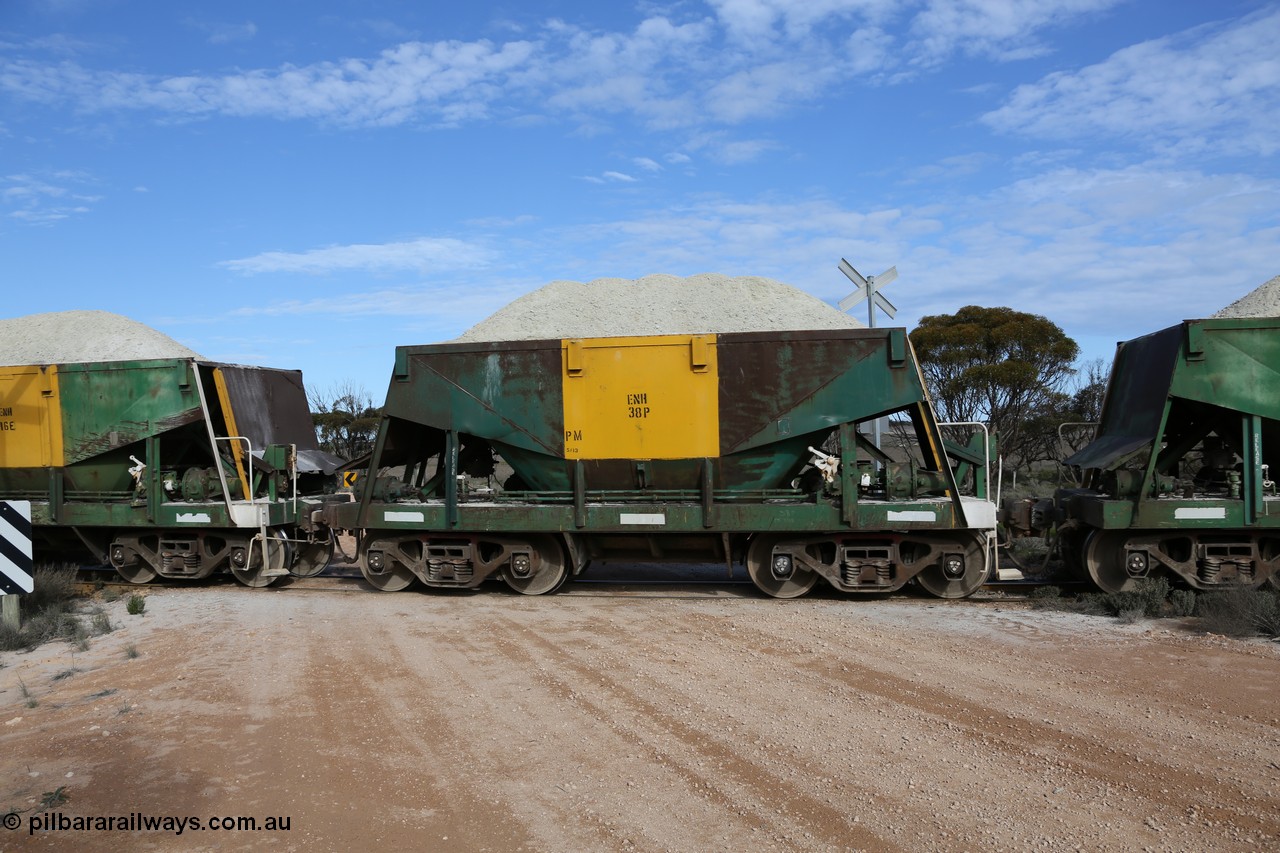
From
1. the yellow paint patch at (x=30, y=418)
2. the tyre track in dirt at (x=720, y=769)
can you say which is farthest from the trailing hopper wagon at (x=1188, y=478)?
the yellow paint patch at (x=30, y=418)

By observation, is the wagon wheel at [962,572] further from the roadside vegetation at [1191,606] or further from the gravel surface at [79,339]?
the gravel surface at [79,339]

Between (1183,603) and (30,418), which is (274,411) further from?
(1183,603)

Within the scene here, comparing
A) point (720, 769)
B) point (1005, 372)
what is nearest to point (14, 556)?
point (720, 769)

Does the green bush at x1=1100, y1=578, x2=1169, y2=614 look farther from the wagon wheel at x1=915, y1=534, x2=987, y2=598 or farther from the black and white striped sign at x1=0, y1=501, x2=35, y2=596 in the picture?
the black and white striped sign at x1=0, y1=501, x2=35, y2=596

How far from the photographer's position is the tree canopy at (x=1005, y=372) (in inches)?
1024

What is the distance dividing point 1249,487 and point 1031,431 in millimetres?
18337

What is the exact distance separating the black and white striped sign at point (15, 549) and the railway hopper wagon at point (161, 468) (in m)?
2.71

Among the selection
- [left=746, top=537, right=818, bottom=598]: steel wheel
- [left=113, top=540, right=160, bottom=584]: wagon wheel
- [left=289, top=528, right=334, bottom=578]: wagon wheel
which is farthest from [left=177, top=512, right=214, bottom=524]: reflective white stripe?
[left=746, top=537, right=818, bottom=598]: steel wheel

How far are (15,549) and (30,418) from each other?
454cm

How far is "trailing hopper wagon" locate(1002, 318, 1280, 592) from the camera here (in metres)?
8.82

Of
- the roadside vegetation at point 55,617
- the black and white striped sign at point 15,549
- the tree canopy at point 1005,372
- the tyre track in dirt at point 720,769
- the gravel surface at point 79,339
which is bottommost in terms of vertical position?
the tyre track in dirt at point 720,769

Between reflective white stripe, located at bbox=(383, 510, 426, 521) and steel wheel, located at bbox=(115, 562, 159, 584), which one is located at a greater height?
reflective white stripe, located at bbox=(383, 510, 426, 521)

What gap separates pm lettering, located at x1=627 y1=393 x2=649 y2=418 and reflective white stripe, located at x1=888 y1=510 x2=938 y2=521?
9.71 ft

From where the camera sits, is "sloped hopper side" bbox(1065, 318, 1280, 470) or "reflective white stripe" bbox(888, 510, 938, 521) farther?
"reflective white stripe" bbox(888, 510, 938, 521)
